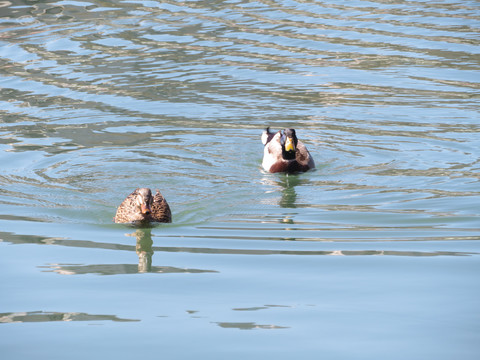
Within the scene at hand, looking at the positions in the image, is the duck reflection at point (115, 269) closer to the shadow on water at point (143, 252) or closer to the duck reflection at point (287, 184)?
the shadow on water at point (143, 252)

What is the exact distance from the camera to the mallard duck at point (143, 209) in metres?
10.9

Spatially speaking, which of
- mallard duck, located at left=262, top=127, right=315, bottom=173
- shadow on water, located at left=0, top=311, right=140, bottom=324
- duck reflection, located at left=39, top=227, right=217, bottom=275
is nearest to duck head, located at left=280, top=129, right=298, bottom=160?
mallard duck, located at left=262, top=127, right=315, bottom=173

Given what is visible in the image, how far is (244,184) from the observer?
13.2 m

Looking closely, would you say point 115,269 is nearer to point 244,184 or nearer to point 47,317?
point 47,317

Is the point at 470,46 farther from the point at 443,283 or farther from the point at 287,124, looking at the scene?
the point at 443,283

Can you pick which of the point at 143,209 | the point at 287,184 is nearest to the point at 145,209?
the point at 143,209

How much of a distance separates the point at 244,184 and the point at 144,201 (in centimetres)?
261

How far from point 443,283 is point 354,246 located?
162 centimetres

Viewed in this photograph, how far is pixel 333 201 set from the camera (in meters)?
12.1

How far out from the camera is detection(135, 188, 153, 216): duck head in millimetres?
10844

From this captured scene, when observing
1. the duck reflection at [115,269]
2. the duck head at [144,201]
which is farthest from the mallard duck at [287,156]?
the duck reflection at [115,269]

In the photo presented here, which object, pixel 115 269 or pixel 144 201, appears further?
pixel 144 201

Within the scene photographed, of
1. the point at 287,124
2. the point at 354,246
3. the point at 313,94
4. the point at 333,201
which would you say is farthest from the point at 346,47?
the point at 354,246

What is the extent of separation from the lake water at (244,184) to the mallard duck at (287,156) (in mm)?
222
